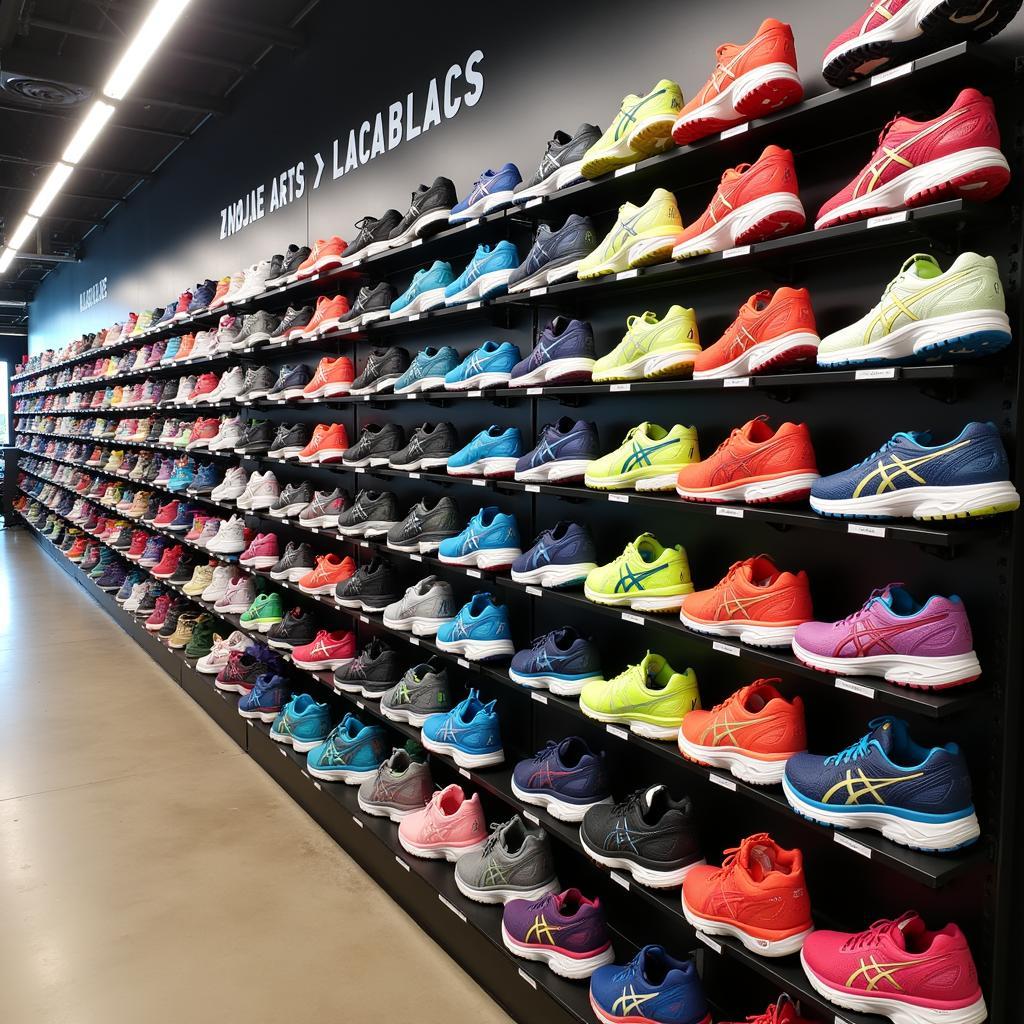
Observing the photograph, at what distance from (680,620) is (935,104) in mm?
1372

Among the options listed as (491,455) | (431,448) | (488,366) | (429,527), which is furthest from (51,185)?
(491,455)

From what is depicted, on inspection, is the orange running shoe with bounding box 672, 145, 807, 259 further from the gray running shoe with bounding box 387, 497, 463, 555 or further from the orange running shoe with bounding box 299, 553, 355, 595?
the orange running shoe with bounding box 299, 553, 355, 595

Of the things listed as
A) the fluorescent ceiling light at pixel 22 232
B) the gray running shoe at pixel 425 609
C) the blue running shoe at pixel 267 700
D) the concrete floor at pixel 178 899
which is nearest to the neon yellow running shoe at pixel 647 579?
the gray running shoe at pixel 425 609

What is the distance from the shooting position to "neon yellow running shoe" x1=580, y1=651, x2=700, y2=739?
2281 millimetres

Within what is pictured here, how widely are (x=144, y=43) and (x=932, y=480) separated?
4527mm

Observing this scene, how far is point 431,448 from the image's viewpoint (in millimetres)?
3281

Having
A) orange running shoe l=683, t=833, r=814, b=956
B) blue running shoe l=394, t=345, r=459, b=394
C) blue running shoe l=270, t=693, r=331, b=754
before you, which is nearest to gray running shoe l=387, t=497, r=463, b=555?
blue running shoe l=394, t=345, r=459, b=394

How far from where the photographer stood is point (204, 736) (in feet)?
15.5

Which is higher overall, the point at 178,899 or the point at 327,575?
the point at 327,575

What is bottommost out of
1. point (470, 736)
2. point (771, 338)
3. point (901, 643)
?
point (470, 736)

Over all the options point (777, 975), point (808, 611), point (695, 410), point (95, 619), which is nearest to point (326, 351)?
point (695, 410)

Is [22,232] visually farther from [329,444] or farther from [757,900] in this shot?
[757,900]

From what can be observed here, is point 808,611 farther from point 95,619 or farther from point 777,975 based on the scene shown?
point 95,619

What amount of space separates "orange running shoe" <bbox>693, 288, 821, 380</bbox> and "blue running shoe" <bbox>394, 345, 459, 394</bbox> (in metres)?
1.38
